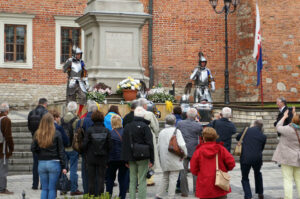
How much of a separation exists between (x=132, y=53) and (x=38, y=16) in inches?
414

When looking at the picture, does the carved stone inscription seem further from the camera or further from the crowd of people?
the camera

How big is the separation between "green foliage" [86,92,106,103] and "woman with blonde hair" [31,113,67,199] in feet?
25.2

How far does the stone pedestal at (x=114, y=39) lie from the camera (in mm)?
17188

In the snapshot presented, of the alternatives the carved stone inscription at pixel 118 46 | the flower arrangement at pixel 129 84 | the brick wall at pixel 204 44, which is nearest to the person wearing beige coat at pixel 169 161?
the flower arrangement at pixel 129 84

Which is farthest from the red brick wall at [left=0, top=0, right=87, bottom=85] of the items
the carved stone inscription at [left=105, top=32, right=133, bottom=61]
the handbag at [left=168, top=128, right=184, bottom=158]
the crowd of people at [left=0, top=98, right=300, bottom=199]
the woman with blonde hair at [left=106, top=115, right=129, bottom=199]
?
the handbag at [left=168, top=128, right=184, bottom=158]

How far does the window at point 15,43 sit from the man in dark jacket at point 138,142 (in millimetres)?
18208

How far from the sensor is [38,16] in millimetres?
26734

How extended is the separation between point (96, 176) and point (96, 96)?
23.0ft

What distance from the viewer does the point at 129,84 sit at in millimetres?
16531

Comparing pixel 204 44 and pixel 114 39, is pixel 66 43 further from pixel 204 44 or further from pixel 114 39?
pixel 114 39

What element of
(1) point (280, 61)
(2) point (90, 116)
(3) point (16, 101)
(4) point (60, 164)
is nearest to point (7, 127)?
(2) point (90, 116)

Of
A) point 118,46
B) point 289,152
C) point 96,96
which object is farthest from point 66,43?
point 289,152

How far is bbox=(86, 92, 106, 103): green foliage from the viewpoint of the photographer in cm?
1606

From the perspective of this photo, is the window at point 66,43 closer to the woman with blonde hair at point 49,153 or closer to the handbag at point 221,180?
the woman with blonde hair at point 49,153
